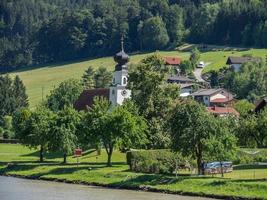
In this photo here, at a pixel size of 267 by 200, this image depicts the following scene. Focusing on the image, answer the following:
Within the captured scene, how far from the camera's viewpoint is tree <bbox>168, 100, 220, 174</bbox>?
67.4 metres

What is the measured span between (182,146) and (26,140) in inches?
1158

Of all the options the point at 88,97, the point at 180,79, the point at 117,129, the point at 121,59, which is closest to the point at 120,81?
the point at 121,59

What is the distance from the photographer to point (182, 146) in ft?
223

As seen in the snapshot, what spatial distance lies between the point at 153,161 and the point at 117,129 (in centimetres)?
916

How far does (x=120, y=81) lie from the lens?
112m

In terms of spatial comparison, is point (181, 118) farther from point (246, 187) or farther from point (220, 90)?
point (220, 90)

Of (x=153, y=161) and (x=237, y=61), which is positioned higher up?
(x=237, y=61)

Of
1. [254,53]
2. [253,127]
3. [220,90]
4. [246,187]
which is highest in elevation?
[254,53]

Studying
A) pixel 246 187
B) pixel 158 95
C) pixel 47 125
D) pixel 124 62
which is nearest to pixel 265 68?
pixel 124 62

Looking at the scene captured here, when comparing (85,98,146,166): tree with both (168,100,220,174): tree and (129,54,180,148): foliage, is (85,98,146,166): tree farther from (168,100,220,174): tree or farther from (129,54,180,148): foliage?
(168,100,220,174): tree

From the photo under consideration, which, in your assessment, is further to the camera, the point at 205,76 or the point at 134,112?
the point at 205,76

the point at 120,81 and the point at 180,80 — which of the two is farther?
the point at 180,80

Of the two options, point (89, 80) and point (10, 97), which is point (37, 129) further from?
point (89, 80)

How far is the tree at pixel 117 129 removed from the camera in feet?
266
